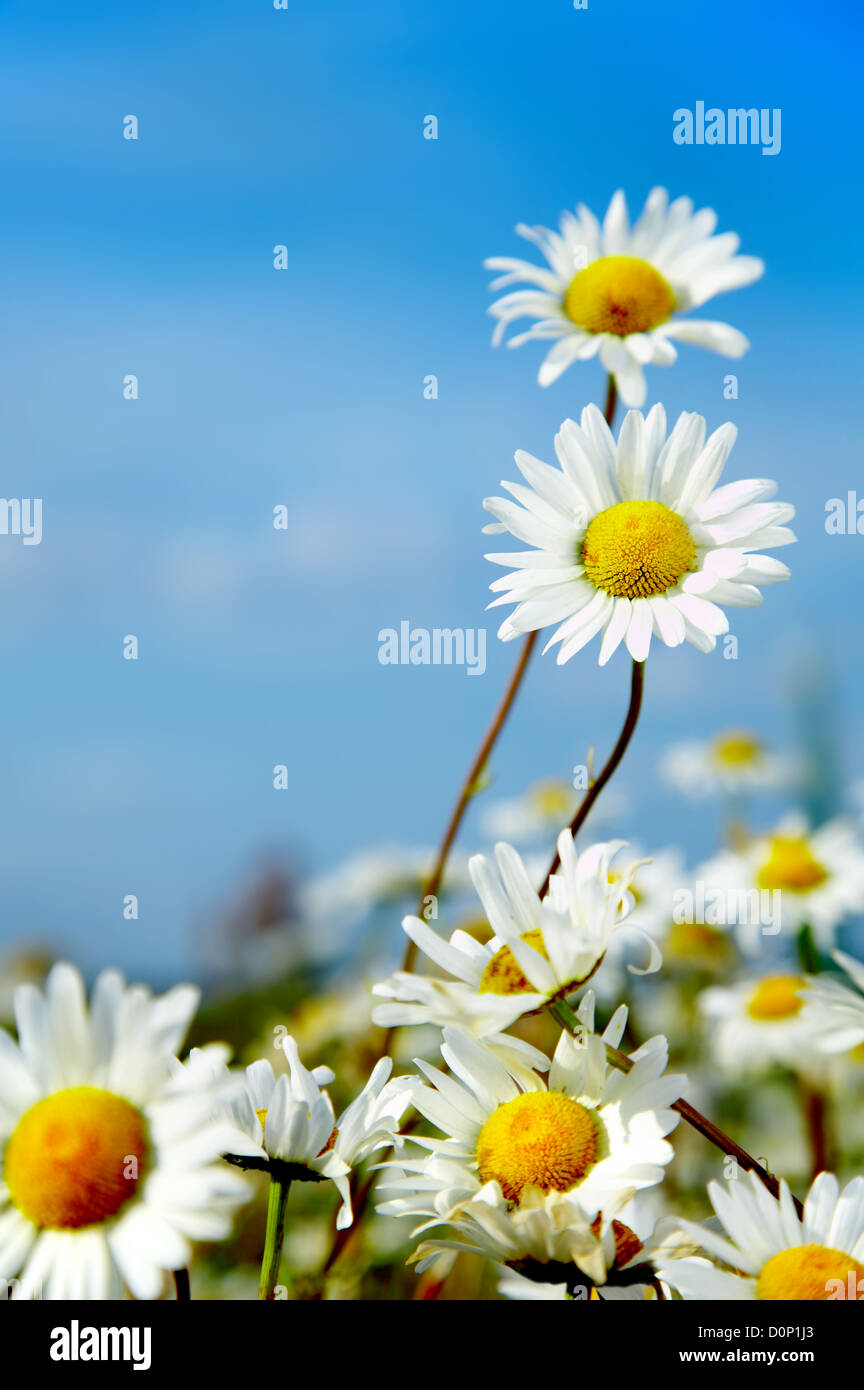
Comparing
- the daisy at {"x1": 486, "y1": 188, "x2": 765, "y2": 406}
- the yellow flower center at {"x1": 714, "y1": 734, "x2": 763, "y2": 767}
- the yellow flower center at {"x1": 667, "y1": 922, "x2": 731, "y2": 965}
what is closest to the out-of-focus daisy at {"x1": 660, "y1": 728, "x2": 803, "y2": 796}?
the yellow flower center at {"x1": 714, "y1": 734, "x2": 763, "y2": 767}

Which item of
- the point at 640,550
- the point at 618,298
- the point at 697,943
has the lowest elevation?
the point at 697,943

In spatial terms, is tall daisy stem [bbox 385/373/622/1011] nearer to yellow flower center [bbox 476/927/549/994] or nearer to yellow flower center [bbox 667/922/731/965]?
yellow flower center [bbox 476/927/549/994]

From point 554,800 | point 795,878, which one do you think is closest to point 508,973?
point 795,878

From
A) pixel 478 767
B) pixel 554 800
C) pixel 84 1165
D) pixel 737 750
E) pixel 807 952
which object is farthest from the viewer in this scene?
pixel 737 750

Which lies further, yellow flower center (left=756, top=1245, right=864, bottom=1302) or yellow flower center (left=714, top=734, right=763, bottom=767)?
yellow flower center (left=714, top=734, right=763, bottom=767)

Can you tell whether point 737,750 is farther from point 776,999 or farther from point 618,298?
point 618,298
